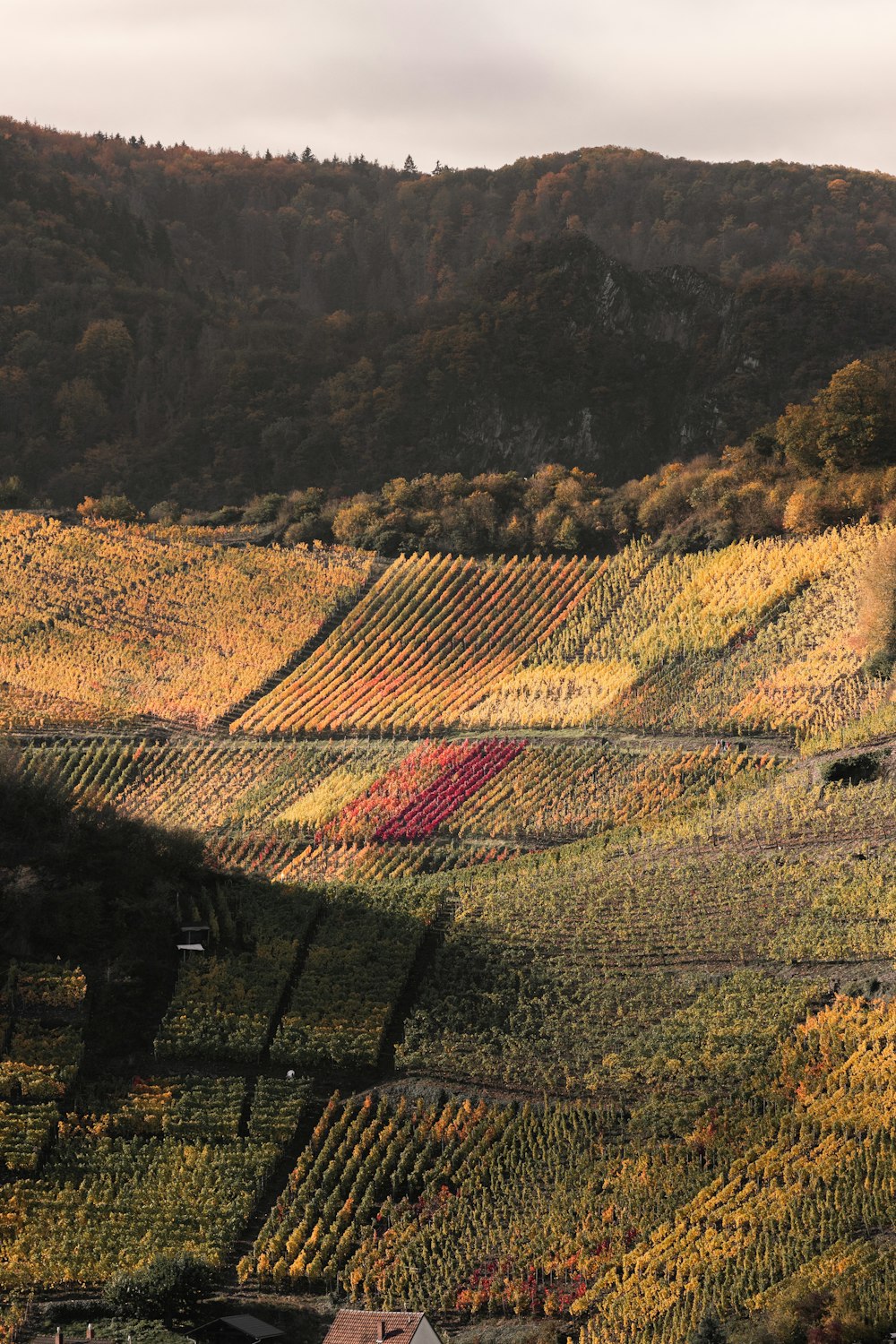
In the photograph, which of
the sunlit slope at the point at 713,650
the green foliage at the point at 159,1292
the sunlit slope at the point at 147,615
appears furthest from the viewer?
the sunlit slope at the point at 147,615

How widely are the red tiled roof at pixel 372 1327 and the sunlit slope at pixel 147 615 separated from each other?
113 ft

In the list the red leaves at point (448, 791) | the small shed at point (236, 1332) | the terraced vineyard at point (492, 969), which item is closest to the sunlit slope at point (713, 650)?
the terraced vineyard at point (492, 969)

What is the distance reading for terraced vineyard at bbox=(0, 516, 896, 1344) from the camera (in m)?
31.2

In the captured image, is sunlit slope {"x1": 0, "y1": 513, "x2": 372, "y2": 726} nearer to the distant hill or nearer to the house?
the distant hill

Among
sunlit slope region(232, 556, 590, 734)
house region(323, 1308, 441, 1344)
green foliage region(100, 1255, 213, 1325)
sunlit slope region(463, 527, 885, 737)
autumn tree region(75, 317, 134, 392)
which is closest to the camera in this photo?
house region(323, 1308, 441, 1344)

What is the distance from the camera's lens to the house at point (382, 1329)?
27.7 m

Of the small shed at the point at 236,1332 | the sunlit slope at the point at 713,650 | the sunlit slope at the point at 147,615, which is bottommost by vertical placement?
the small shed at the point at 236,1332

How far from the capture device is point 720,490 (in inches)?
2793

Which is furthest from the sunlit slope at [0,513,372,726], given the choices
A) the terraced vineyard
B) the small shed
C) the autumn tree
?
the small shed

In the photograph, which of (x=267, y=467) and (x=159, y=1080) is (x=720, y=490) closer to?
(x=267, y=467)

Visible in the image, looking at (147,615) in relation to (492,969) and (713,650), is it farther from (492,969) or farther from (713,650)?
(492,969)

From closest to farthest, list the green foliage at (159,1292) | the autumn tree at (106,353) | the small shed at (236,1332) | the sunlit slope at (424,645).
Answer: the small shed at (236,1332), the green foliage at (159,1292), the sunlit slope at (424,645), the autumn tree at (106,353)

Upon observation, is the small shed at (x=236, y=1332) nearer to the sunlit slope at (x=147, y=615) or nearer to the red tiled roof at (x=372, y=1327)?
the red tiled roof at (x=372, y=1327)

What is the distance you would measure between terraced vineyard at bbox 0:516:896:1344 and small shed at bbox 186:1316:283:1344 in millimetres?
1407
